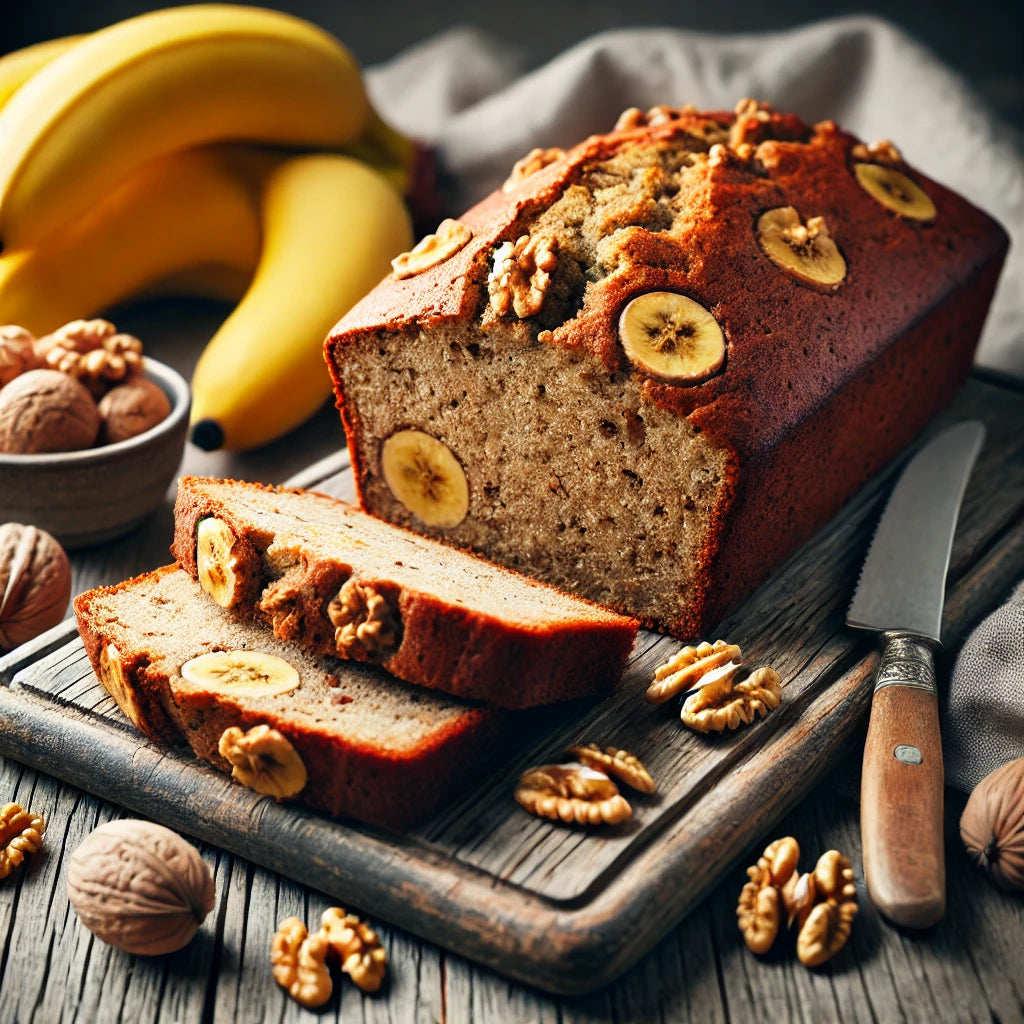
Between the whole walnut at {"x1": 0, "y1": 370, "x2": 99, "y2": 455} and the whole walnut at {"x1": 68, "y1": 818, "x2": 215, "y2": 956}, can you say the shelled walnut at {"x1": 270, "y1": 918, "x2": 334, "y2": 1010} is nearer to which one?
the whole walnut at {"x1": 68, "y1": 818, "x2": 215, "y2": 956}

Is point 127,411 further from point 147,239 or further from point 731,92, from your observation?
point 731,92

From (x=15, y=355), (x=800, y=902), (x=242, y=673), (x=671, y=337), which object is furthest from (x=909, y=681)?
(x=15, y=355)

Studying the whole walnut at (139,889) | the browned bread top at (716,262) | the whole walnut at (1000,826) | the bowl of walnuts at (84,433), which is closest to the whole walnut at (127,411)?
the bowl of walnuts at (84,433)

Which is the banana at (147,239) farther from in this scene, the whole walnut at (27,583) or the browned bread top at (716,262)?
the browned bread top at (716,262)

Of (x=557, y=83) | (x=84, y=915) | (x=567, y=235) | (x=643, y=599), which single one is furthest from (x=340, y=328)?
(x=557, y=83)

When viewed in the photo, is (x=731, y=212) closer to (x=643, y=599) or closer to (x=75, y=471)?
(x=643, y=599)

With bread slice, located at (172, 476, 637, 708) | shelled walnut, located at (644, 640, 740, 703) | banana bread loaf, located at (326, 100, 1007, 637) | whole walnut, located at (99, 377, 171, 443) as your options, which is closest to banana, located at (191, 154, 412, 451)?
whole walnut, located at (99, 377, 171, 443)
